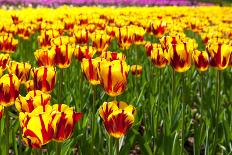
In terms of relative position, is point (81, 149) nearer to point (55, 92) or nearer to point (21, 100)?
point (21, 100)

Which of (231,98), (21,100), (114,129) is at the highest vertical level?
(21,100)

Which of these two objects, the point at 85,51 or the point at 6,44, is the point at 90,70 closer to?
the point at 85,51

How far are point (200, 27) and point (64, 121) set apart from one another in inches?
194

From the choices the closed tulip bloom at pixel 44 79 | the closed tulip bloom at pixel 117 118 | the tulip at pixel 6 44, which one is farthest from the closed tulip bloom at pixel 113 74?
the tulip at pixel 6 44

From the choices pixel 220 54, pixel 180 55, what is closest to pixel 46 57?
pixel 180 55

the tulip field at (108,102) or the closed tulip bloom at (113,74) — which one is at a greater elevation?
the closed tulip bloom at (113,74)

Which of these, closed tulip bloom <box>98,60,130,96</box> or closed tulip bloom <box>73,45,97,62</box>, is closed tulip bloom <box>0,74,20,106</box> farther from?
closed tulip bloom <box>73,45,97,62</box>

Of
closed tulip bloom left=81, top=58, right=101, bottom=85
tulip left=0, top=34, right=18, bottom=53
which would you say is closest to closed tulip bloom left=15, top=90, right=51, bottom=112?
closed tulip bloom left=81, top=58, right=101, bottom=85

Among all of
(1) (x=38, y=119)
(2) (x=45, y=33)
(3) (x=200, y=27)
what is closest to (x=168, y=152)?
(1) (x=38, y=119)

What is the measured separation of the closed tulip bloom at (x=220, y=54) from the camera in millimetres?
2791

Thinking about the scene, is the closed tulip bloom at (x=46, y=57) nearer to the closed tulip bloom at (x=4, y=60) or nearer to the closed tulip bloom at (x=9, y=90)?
the closed tulip bloom at (x=4, y=60)

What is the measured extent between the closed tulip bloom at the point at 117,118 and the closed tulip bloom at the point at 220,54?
119 centimetres

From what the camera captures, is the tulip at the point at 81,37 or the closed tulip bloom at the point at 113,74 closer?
the closed tulip bloom at the point at 113,74

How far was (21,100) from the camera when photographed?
6.11ft
